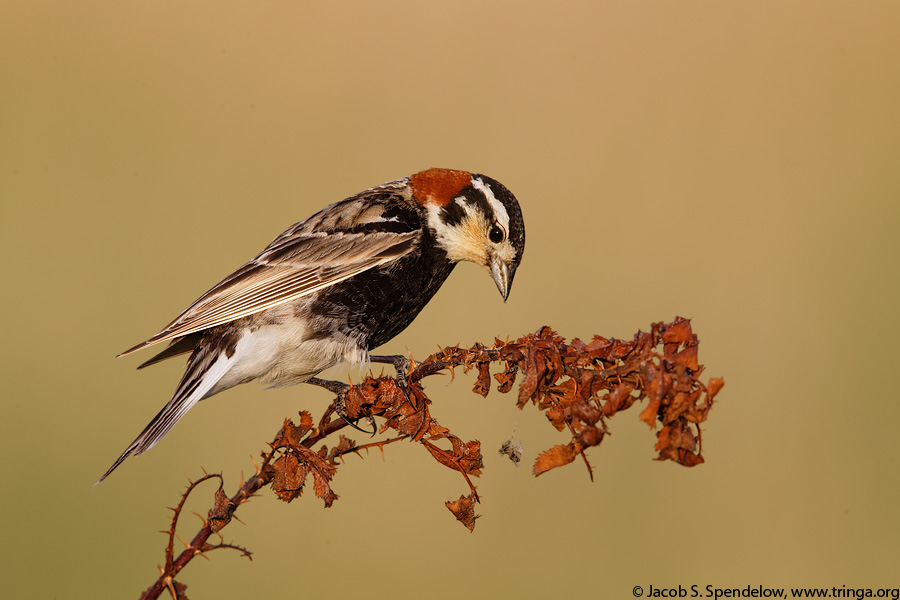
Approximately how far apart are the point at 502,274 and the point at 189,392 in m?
2.05

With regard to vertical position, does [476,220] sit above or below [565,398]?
above

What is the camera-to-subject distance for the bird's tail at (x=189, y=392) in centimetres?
400

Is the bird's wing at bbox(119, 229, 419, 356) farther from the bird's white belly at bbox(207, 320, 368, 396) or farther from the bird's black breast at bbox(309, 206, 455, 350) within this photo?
the bird's white belly at bbox(207, 320, 368, 396)

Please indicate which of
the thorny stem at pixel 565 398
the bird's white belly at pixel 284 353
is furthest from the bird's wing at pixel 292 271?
the thorny stem at pixel 565 398

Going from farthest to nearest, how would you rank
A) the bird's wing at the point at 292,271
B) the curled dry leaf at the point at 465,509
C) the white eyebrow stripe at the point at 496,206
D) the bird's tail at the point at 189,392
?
the white eyebrow stripe at the point at 496,206
the bird's wing at the point at 292,271
the bird's tail at the point at 189,392
the curled dry leaf at the point at 465,509

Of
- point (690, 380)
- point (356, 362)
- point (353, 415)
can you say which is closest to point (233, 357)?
point (356, 362)

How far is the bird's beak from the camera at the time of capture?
5.21 metres

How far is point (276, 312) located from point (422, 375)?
2.19m

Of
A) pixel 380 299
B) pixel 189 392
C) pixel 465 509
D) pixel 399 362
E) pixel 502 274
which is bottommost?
pixel 465 509

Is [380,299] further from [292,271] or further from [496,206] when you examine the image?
[496,206]

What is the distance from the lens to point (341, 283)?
4938 mm

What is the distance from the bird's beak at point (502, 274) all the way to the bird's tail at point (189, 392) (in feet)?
5.80

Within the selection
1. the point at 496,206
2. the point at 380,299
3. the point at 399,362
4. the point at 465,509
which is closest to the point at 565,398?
the point at 465,509

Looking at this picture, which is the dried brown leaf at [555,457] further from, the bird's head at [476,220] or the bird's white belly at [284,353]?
the bird's head at [476,220]
